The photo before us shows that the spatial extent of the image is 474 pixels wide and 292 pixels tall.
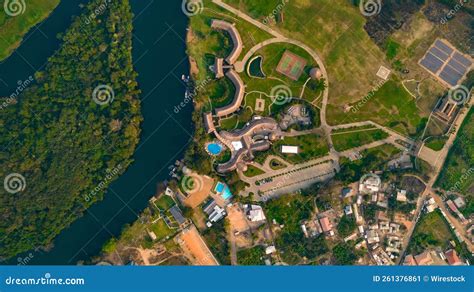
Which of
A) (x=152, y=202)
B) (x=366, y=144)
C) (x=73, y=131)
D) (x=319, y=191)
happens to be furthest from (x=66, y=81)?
(x=366, y=144)

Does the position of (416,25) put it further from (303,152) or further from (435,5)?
(303,152)

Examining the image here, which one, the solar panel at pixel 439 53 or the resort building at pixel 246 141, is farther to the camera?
the solar panel at pixel 439 53

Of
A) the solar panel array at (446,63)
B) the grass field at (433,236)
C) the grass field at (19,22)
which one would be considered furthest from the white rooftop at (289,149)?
the grass field at (19,22)

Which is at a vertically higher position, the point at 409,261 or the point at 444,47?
the point at 444,47

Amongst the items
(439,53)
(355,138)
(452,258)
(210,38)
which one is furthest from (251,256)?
(439,53)

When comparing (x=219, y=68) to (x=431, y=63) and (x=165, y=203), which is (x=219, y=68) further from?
(x=431, y=63)

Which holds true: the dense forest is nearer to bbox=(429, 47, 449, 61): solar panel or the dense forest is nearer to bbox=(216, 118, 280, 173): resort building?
bbox=(216, 118, 280, 173): resort building

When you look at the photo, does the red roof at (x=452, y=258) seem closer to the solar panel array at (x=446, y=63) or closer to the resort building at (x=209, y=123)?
the solar panel array at (x=446, y=63)
